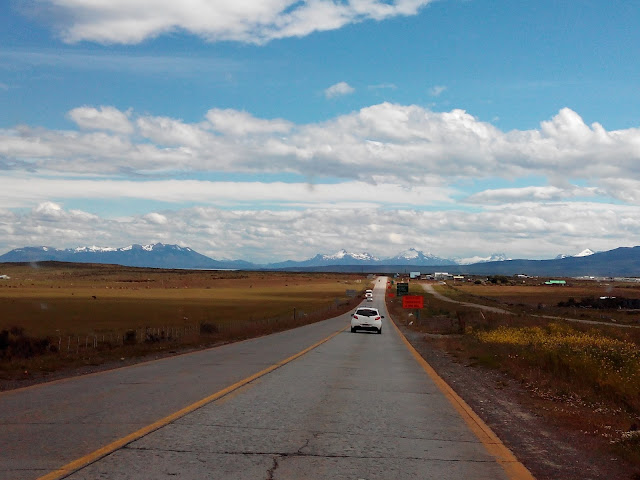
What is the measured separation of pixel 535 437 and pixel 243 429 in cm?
416

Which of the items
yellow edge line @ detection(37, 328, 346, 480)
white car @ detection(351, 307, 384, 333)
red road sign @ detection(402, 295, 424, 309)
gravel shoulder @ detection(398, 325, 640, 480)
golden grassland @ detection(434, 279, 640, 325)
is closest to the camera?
yellow edge line @ detection(37, 328, 346, 480)

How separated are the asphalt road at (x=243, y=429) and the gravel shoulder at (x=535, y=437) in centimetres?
55

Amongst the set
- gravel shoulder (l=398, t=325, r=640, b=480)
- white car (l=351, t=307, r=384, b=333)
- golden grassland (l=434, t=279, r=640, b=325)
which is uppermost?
gravel shoulder (l=398, t=325, r=640, b=480)

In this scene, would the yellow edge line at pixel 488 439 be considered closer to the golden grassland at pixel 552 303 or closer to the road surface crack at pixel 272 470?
the road surface crack at pixel 272 470

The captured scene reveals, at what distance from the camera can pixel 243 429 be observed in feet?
31.3

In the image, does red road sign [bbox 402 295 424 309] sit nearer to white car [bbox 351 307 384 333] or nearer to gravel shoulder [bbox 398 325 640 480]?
white car [bbox 351 307 384 333]

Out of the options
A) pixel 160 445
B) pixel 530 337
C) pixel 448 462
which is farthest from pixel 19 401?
pixel 530 337

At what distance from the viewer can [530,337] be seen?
3128 cm

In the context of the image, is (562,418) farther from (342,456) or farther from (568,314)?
(568,314)

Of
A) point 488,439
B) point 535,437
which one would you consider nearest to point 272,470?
point 488,439

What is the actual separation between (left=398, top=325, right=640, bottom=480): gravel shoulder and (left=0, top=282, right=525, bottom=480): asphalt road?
55 centimetres

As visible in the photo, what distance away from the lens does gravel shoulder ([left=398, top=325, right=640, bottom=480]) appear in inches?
314

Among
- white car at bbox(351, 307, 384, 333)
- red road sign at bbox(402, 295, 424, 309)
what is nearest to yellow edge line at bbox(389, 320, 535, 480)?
white car at bbox(351, 307, 384, 333)

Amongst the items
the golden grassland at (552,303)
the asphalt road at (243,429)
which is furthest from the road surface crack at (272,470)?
the golden grassland at (552,303)
